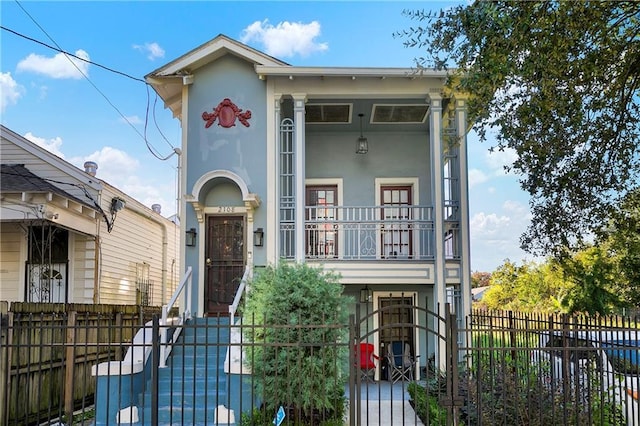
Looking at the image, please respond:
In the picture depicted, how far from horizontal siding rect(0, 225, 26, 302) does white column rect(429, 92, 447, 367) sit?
9.58 metres

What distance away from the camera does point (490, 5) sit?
758cm

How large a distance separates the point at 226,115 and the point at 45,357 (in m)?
5.94

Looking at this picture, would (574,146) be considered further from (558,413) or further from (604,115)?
(558,413)

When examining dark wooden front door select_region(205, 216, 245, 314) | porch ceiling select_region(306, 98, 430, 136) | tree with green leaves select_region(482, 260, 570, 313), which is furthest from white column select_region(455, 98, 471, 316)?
tree with green leaves select_region(482, 260, 570, 313)

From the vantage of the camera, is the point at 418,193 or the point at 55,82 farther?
the point at 55,82

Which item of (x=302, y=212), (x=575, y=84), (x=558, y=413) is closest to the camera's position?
(x=558, y=413)

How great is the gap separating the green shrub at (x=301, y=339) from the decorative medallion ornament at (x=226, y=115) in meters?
5.08

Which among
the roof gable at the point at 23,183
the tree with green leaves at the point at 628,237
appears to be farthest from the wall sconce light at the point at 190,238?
the tree with green leaves at the point at 628,237

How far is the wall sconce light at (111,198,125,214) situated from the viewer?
15008 mm

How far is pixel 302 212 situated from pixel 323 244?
2002 millimetres

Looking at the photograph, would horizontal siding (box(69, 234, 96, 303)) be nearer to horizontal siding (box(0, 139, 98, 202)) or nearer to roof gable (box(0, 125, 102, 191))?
horizontal siding (box(0, 139, 98, 202))

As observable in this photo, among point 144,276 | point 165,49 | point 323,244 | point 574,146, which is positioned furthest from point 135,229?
point 574,146

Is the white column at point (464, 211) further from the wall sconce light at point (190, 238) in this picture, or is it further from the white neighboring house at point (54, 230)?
the white neighboring house at point (54, 230)

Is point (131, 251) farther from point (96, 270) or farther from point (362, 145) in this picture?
point (362, 145)
